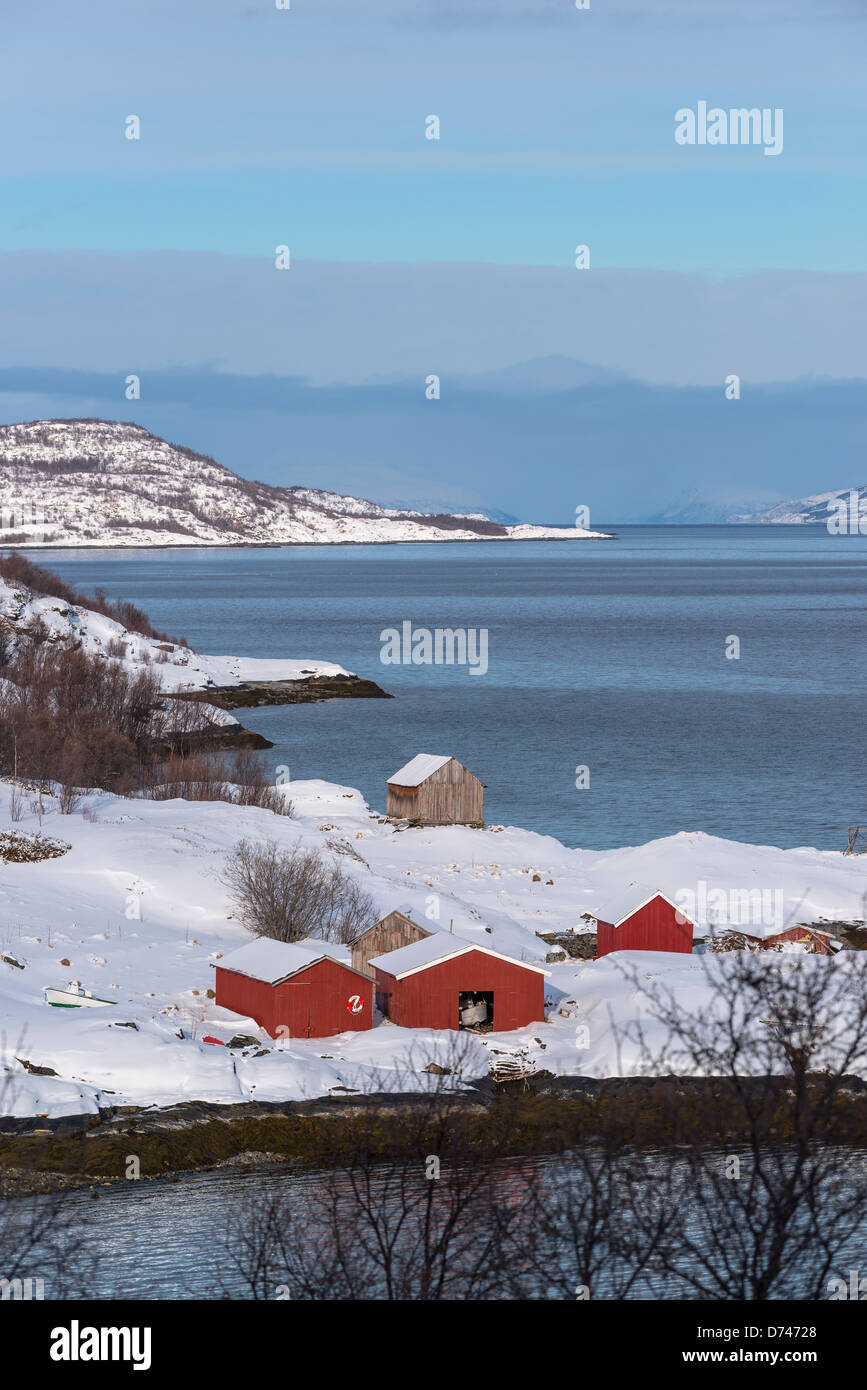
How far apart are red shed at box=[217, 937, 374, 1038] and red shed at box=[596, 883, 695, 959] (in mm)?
7807

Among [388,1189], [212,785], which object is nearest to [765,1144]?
[388,1189]

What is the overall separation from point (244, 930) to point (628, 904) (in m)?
9.54

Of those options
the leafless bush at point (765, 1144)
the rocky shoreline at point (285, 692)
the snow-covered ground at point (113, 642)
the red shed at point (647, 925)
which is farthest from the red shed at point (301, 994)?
the snow-covered ground at point (113, 642)

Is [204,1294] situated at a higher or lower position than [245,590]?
lower

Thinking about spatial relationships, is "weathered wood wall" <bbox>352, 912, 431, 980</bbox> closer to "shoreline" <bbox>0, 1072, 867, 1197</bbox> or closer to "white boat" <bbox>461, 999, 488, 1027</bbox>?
"white boat" <bbox>461, 999, 488, 1027</bbox>

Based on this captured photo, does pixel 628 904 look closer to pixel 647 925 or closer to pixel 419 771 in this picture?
pixel 647 925

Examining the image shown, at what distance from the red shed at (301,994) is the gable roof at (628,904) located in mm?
7842

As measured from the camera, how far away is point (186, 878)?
123 ft

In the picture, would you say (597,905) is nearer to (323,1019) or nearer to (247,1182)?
(323,1019)

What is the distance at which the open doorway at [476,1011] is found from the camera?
2920 cm

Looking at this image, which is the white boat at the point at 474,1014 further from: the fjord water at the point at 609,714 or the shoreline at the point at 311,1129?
the fjord water at the point at 609,714

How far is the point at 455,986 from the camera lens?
94.0 feet
